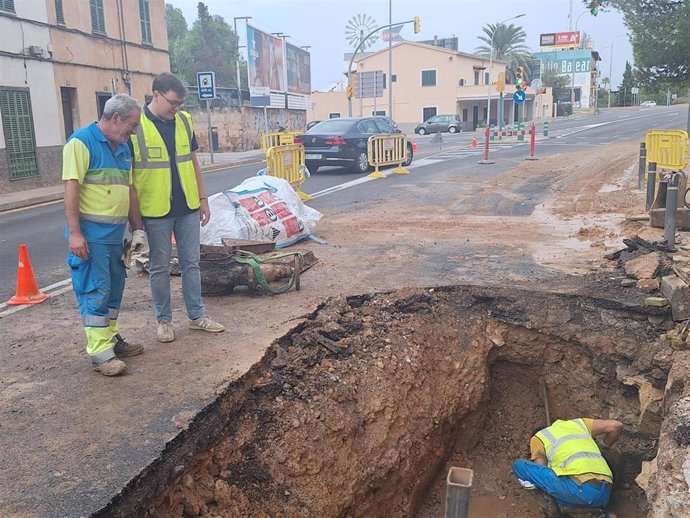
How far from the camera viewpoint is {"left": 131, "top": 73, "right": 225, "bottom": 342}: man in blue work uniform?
439 cm

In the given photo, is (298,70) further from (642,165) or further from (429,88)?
(642,165)

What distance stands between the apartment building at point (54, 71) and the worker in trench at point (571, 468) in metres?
15.1

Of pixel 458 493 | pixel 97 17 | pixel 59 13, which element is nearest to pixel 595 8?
pixel 97 17

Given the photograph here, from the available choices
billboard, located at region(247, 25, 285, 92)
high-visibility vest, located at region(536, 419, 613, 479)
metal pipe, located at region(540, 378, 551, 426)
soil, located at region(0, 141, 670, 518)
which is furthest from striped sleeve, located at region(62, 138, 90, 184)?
billboard, located at region(247, 25, 285, 92)

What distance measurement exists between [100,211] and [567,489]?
375 centimetres

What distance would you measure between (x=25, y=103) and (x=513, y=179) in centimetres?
1272

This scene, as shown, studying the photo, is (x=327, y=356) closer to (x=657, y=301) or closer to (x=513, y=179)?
(x=657, y=301)

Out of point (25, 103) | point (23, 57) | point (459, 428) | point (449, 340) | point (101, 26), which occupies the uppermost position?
point (101, 26)

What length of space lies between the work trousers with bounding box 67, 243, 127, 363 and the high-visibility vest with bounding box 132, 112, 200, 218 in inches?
17.5

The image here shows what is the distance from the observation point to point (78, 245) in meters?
3.88

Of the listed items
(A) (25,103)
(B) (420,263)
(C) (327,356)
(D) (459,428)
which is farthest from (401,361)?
(A) (25,103)

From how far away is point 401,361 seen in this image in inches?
203

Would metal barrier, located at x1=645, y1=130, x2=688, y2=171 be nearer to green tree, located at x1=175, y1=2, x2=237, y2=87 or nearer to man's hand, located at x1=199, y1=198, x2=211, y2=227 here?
man's hand, located at x1=199, y1=198, x2=211, y2=227

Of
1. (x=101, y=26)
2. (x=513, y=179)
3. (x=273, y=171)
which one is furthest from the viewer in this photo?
(x=101, y=26)
